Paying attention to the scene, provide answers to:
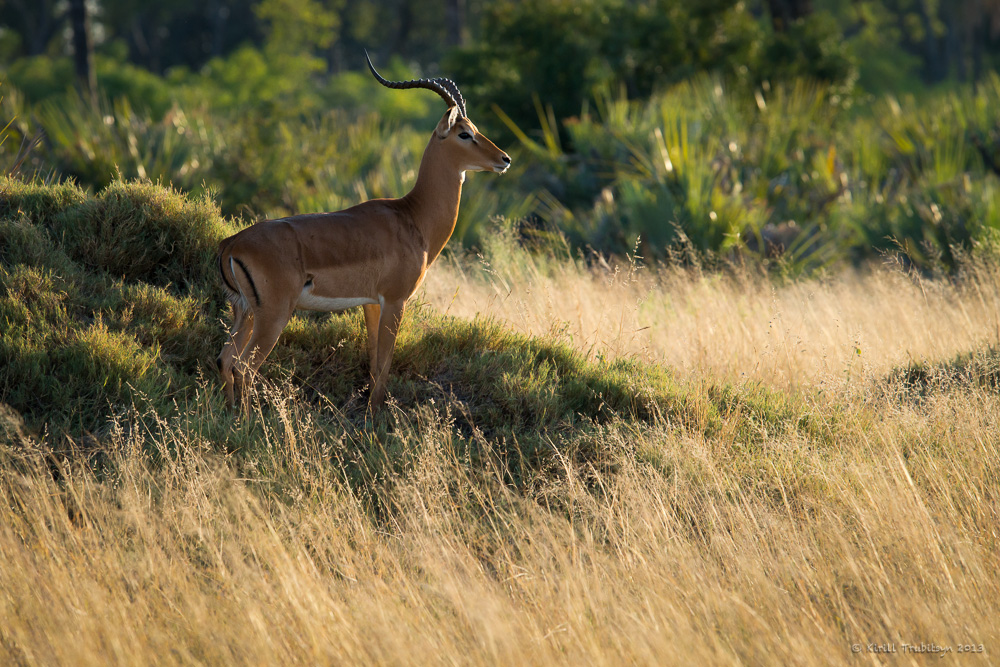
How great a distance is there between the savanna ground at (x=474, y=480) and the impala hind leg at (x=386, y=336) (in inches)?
9.9

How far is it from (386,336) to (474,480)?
103 cm

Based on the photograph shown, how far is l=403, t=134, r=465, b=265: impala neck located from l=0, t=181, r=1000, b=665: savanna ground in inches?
28.0

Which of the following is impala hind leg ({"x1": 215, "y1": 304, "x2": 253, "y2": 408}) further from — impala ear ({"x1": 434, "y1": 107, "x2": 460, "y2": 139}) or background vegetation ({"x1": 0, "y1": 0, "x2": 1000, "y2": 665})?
impala ear ({"x1": 434, "y1": 107, "x2": 460, "y2": 139})

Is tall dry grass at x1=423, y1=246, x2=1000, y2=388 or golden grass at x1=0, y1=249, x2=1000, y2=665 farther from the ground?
golden grass at x1=0, y1=249, x2=1000, y2=665

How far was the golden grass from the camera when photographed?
3.24m

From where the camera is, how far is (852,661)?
3221 mm

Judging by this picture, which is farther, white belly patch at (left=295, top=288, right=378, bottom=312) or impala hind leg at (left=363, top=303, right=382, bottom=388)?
impala hind leg at (left=363, top=303, right=382, bottom=388)

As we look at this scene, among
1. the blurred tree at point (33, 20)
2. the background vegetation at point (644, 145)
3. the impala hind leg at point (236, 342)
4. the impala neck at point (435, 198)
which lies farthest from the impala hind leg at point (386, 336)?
the blurred tree at point (33, 20)

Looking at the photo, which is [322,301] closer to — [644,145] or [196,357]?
[196,357]

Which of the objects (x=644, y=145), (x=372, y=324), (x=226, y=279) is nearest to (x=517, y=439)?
(x=372, y=324)

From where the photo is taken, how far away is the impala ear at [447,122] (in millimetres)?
5543

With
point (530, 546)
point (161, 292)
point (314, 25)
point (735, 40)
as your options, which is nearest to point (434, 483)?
point (530, 546)

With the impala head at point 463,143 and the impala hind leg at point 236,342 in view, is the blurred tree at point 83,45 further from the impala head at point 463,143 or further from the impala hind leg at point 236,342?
the impala hind leg at point 236,342

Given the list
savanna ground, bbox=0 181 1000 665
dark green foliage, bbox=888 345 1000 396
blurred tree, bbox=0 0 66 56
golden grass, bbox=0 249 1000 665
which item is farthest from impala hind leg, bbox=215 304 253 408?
blurred tree, bbox=0 0 66 56
